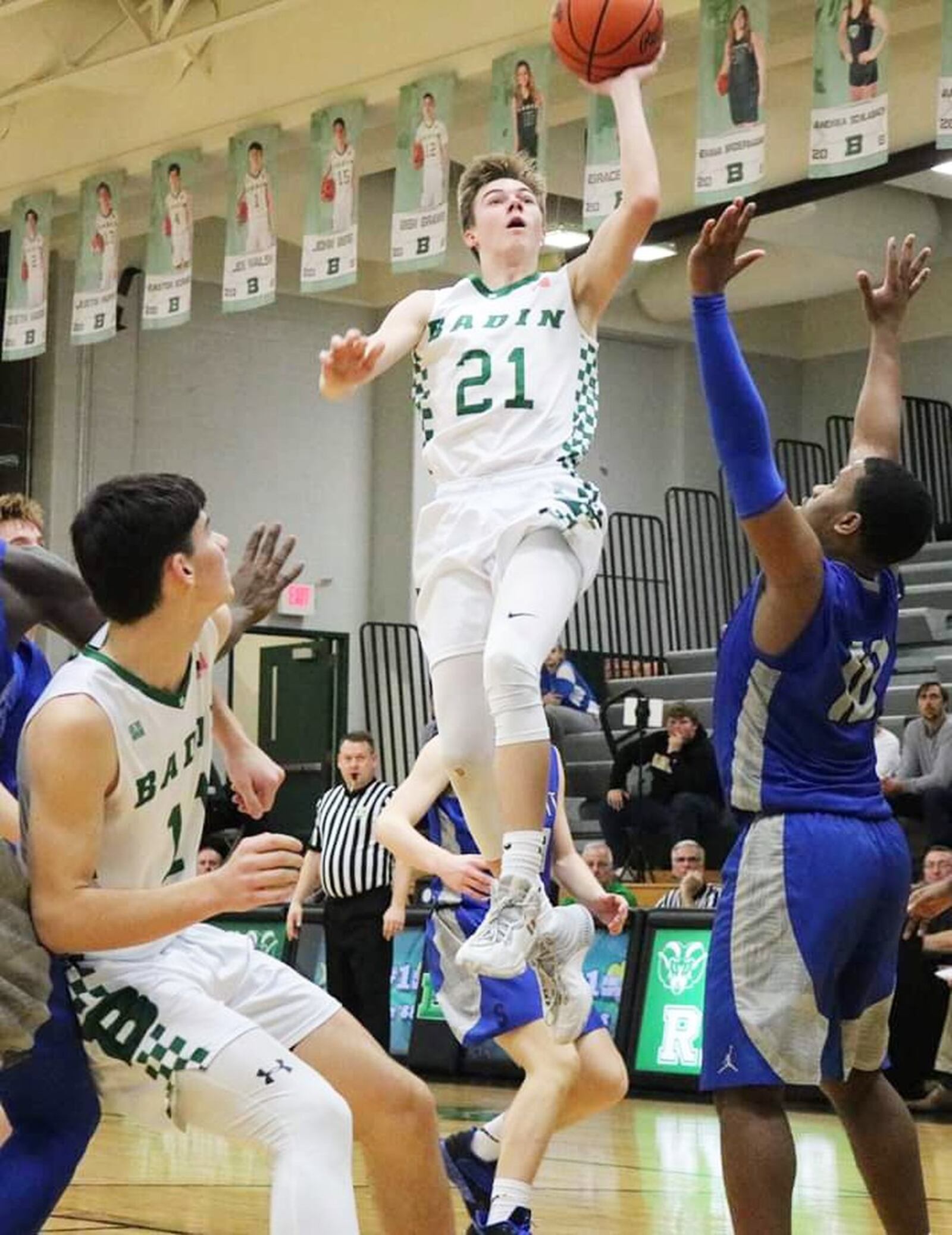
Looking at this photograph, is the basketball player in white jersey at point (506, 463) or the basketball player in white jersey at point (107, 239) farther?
the basketball player in white jersey at point (107, 239)

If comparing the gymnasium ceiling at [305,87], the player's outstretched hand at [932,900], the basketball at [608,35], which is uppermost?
the gymnasium ceiling at [305,87]

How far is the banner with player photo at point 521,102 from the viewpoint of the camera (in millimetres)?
12227

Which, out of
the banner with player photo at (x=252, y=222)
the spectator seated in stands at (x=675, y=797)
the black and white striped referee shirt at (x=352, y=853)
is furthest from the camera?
the spectator seated in stands at (x=675, y=797)

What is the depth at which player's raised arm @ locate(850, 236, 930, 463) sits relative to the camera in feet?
15.7

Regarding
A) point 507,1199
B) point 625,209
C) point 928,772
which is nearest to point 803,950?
point 507,1199

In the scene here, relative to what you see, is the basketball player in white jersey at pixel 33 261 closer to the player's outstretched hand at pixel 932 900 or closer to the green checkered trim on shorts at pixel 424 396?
the green checkered trim on shorts at pixel 424 396

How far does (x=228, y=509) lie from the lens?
63.8 ft

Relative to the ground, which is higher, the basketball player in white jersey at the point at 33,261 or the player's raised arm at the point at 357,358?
the basketball player in white jersey at the point at 33,261

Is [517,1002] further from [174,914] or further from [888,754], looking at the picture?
[888,754]

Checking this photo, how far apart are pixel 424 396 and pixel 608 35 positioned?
40.5 inches

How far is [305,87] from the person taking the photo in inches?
561

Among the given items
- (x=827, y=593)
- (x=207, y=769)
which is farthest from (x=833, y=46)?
(x=207, y=769)

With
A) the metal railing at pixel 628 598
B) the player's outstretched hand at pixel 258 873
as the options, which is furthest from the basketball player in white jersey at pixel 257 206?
the player's outstretched hand at pixel 258 873

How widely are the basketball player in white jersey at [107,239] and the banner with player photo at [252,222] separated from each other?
3.89 ft
